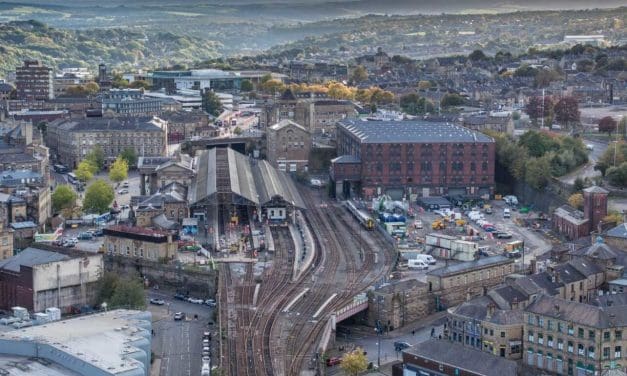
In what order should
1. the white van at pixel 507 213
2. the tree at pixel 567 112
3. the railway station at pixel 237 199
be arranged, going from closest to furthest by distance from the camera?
the railway station at pixel 237 199, the white van at pixel 507 213, the tree at pixel 567 112

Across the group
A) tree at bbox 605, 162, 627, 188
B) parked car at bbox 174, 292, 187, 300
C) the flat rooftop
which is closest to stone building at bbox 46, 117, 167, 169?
tree at bbox 605, 162, 627, 188

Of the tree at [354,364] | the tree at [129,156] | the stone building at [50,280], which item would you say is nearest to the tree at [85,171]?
the tree at [129,156]

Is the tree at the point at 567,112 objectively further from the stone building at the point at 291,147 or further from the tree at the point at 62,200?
the tree at the point at 62,200

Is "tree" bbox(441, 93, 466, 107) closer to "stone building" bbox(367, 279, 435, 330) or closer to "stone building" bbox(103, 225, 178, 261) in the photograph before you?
"stone building" bbox(103, 225, 178, 261)

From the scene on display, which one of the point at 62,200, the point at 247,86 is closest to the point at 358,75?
the point at 247,86

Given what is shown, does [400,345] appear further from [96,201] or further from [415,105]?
[415,105]

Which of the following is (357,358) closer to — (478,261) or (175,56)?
(478,261)

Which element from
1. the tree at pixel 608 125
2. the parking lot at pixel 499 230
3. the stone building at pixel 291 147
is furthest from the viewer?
the tree at pixel 608 125

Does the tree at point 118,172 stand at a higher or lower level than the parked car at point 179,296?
higher
